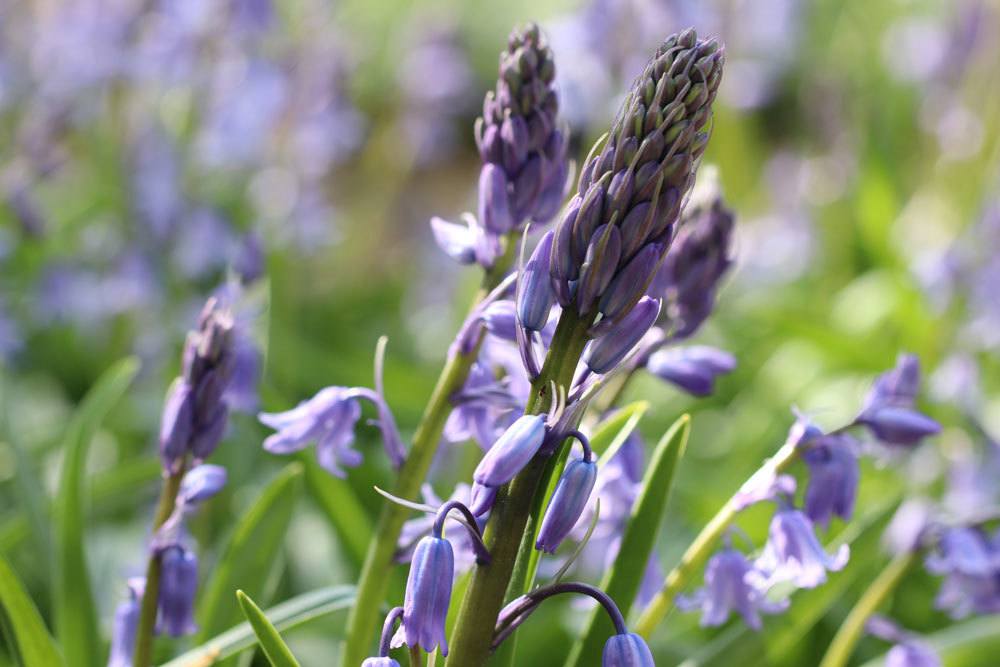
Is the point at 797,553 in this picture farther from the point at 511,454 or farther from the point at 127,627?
the point at 127,627

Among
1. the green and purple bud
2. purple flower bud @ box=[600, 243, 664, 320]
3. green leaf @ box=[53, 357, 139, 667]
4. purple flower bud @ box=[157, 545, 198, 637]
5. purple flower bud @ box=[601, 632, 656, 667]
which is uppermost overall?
the green and purple bud

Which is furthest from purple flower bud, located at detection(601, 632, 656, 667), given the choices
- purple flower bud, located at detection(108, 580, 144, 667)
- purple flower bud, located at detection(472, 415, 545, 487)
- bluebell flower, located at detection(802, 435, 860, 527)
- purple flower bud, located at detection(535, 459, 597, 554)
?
purple flower bud, located at detection(108, 580, 144, 667)

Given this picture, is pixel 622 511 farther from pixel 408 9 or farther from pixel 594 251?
pixel 408 9

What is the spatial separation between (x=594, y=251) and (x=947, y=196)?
4.97 m

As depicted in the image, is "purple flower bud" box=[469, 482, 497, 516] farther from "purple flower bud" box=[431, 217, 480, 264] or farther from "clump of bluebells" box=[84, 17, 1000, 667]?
"purple flower bud" box=[431, 217, 480, 264]

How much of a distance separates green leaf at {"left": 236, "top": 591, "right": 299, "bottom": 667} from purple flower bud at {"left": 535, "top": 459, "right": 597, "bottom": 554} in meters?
0.44

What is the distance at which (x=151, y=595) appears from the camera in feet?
5.50

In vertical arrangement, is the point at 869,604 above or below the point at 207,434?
below

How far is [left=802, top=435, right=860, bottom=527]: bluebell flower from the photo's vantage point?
1.65 meters

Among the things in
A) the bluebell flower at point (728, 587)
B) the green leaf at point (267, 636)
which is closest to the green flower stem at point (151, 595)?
the green leaf at point (267, 636)

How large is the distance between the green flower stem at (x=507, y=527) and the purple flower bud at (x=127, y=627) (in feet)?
2.09

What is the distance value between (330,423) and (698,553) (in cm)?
66

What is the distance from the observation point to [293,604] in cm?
177

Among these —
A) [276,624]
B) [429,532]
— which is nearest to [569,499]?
[429,532]
